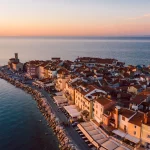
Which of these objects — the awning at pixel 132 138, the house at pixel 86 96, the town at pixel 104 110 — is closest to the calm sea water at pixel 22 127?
the town at pixel 104 110

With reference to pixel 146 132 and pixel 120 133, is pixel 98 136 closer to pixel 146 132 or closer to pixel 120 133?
pixel 120 133

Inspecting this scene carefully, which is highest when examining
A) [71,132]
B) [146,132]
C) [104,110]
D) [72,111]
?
[104,110]

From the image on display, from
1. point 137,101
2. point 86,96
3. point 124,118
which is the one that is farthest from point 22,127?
point 137,101

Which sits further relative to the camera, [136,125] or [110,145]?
[136,125]

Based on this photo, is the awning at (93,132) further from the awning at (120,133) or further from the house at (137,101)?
the house at (137,101)

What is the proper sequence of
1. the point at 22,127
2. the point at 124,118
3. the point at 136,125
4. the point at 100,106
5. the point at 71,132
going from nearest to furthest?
the point at 136,125, the point at 124,118, the point at 71,132, the point at 100,106, the point at 22,127

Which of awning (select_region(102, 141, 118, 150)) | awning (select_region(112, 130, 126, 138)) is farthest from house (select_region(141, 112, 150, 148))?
awning (select_region(102, 141, 118, 150))

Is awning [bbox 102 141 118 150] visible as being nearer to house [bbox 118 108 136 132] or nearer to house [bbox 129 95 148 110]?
house [bbox 118 108 136 132]

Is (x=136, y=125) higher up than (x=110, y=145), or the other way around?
(x=136, y=125)
